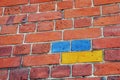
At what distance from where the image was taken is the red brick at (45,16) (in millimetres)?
1617

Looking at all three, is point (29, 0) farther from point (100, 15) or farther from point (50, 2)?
point (100, 15)

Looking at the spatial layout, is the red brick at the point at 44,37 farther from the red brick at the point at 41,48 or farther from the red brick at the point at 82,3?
the red brick at the point at 82,3

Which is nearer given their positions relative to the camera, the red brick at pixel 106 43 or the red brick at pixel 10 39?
the red brick at pixel 106 43

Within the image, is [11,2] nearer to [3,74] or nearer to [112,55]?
[3,74]

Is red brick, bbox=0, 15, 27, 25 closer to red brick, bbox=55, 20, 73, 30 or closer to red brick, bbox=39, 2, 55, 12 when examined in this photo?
red brick, bbox=39, 2, 55, 12

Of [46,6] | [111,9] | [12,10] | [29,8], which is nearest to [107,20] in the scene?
[111,9]

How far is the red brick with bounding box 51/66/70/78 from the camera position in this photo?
4.65 ft

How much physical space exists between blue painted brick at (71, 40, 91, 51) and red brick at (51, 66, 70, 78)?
124 mm

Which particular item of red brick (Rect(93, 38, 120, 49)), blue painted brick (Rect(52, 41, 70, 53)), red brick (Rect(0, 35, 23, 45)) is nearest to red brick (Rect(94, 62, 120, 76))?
red brick (Rect(93, 38, 120, 49))

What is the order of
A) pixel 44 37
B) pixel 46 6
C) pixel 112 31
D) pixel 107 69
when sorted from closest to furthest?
pixel 107 69, pixel 112 31, pixel 44 37, pixel 46 6

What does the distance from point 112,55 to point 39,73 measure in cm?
43

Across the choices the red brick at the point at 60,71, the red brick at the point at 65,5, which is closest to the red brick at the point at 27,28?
the red brick at the point at 65,5

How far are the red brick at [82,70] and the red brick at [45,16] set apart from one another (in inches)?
14.6

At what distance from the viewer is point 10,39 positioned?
162 cm
